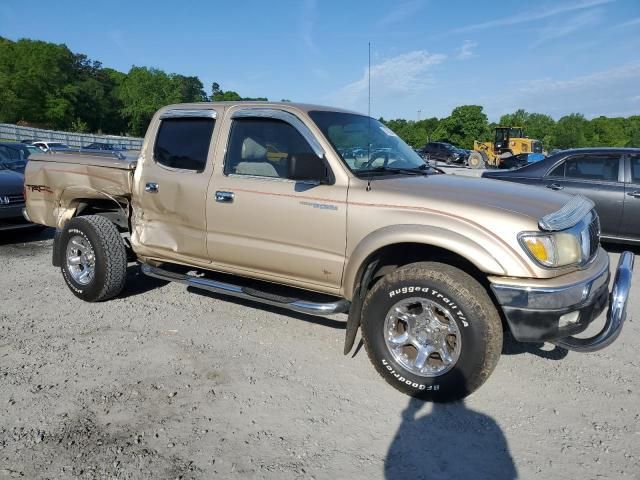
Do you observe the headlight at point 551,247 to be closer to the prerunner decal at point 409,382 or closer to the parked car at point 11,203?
the prerunner decal at point 409,382

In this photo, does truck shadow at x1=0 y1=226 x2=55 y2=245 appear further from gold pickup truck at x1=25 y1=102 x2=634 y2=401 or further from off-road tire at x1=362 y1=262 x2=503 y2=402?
off-road tire at x1=362 y1=262 x2=503 y2=402

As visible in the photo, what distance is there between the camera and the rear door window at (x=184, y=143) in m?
4.33

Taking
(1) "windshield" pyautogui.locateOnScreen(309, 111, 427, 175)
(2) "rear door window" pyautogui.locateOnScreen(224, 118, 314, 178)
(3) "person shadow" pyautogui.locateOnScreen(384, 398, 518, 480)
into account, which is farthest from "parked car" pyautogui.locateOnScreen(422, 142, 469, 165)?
(3) "person shadow" pyautogui.locateOnScreen(384, 398, 518, 480)

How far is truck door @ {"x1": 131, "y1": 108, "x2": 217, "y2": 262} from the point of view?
4277 mm

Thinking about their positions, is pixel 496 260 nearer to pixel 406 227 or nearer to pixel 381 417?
pixel 406 227

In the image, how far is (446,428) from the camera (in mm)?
3006

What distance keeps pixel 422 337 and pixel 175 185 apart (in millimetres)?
2504

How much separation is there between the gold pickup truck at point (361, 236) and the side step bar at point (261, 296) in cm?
1

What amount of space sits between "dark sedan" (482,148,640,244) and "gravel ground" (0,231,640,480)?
3.04 meters

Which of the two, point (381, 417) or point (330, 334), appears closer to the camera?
point (381, 417)

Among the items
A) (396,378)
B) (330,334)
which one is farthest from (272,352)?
(396,378)

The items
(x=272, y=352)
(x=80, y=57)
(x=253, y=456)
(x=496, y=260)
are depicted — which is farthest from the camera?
(x=80, y=57)

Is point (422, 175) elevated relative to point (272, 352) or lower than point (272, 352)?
elevated

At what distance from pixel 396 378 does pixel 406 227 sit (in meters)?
1.04
